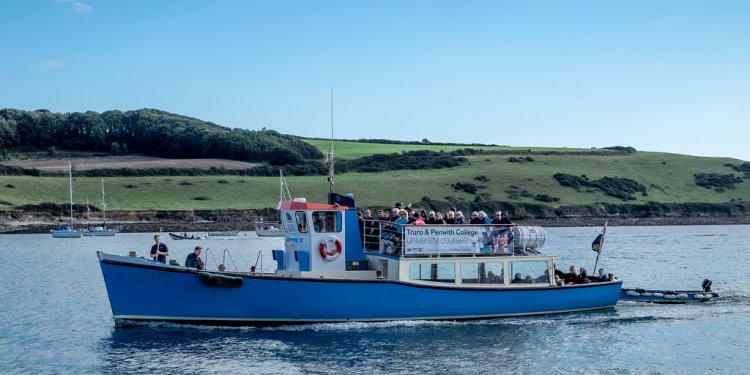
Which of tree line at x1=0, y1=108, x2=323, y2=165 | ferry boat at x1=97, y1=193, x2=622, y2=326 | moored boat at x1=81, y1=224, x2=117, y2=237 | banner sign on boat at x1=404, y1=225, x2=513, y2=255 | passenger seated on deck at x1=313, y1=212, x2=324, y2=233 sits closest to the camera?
ferry boat at x1=97, y1=193, x2=622, y2=326

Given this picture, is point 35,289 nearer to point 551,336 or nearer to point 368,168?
point 551,336

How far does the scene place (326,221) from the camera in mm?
29266

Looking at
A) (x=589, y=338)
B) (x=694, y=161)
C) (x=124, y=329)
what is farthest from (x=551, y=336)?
(x=694, y=161)

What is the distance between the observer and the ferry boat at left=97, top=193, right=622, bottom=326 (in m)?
27.3

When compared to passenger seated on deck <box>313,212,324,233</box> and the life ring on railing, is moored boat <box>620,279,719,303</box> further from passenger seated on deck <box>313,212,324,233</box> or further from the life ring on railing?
passenger seated on deck <box>313,212,324,233</box>

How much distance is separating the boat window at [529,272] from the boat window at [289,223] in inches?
327

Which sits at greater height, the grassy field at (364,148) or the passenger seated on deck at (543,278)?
the grassy field at (364,148)

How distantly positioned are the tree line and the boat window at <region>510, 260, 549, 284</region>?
114179 millimetres

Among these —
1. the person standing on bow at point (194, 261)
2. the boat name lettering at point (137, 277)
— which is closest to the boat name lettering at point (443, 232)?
the person standing on bow at point (194, 261)

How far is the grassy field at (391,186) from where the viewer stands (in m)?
111

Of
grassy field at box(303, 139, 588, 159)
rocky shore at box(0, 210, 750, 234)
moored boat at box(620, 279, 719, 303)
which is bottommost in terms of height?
rocky shore at box(0, 210, 750, 234)

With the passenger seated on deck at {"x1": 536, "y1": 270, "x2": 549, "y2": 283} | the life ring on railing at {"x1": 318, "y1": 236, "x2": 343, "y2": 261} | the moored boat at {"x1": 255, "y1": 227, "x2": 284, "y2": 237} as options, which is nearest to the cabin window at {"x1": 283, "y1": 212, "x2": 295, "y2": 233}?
the life ring on railing at {"x1": 318, "y1": 236, "x2": 343, "y2": 261}

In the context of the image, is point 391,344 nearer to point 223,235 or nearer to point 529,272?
point 529,272

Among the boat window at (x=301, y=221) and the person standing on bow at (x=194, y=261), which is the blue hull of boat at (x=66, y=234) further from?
the boat window at (x=301, y=221)
